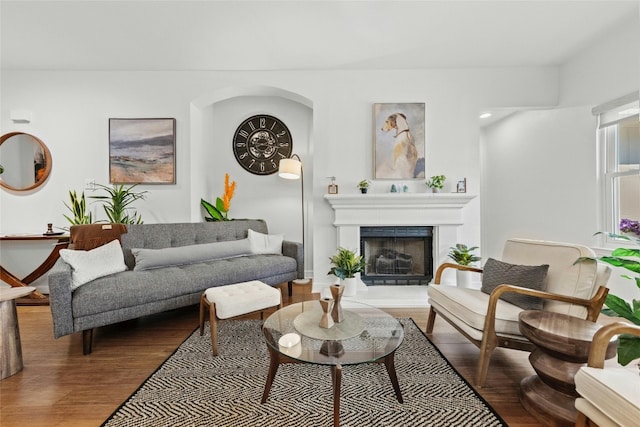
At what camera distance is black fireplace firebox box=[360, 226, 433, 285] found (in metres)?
3.71

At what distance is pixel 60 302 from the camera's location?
2039 millimetres

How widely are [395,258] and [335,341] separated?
2.44 metres

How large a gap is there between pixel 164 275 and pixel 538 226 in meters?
4.50

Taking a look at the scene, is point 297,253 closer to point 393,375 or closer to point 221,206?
point 221,206

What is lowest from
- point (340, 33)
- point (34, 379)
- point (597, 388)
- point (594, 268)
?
point (34, 379)

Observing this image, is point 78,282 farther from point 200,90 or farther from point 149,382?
point 200,90

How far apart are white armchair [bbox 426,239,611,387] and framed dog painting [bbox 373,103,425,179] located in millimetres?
1837

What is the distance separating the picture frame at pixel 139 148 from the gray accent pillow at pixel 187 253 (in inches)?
47.2

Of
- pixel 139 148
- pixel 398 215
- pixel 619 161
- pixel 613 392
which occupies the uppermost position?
pixel 139 148

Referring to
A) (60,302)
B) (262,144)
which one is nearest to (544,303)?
(60,302)

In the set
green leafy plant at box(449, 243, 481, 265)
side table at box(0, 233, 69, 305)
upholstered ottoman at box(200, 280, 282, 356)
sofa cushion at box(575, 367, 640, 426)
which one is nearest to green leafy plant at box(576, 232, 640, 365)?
sofa cushion at box(575, 367, 640, 426)

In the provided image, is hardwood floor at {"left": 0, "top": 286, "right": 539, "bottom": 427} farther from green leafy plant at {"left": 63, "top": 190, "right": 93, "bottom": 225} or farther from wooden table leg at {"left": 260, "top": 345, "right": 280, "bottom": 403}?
green leafy plant at {"left": 63, "top": 190, "right": 93, "bottom": 225}

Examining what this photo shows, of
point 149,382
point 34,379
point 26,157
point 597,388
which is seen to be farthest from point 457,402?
point 26,157

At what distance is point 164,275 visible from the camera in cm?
257
